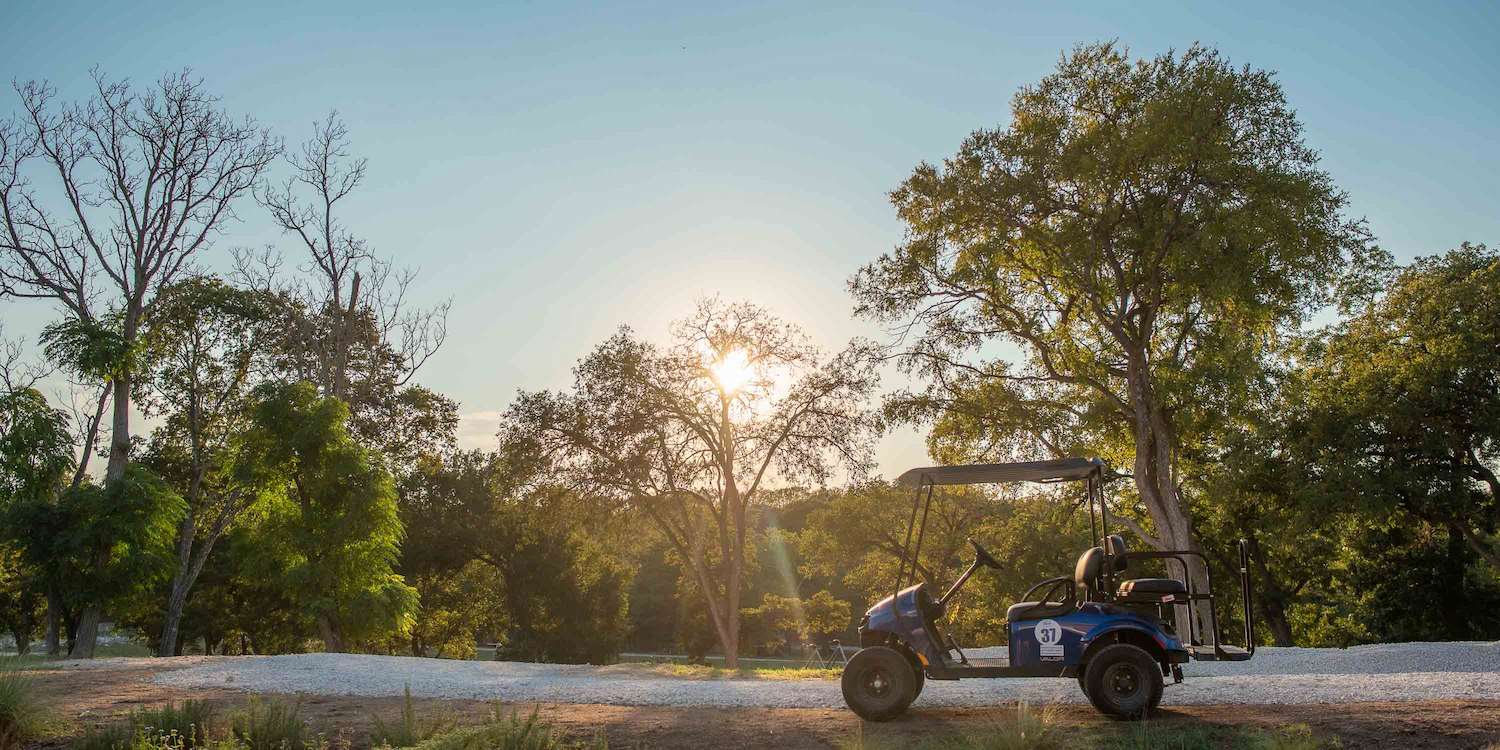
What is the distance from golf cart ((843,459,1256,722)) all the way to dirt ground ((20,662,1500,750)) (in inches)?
11.4

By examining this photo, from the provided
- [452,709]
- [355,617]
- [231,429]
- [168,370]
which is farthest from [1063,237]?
[168,370]

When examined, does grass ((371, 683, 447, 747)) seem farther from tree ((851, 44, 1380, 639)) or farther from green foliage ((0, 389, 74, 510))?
green foliage ((0, 389, 74, 510))

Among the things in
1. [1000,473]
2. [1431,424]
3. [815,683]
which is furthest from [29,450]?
[1431,424]

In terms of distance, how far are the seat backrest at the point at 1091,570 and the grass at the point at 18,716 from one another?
8691 millimetres

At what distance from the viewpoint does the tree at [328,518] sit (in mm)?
20828

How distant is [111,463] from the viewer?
78.4 feet

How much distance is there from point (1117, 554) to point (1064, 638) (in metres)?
0.95

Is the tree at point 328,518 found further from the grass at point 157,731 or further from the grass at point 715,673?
the grass at point 157,731

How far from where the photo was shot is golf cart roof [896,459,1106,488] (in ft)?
29.1

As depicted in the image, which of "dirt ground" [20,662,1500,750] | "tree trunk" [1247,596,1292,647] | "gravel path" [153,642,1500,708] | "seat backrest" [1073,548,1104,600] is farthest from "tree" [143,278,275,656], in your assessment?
"tree trunk" [1247,596,1292,647]

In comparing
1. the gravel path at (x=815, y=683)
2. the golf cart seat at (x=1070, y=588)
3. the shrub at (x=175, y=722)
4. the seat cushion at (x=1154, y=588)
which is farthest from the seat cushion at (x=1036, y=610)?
the shrub at (x=175, y=722)

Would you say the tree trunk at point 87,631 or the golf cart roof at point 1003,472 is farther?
the tree trunk at point 87,631

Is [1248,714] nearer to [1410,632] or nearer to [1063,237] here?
[1063,237]

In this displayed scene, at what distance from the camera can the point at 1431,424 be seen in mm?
21250
